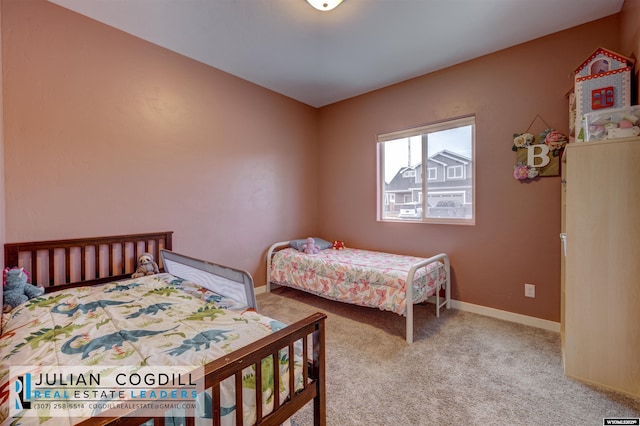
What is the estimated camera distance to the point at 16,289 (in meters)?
1.73

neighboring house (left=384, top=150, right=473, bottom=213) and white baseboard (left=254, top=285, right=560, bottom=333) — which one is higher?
neighboring house (left=384, top=150, right=473, bottom=213)

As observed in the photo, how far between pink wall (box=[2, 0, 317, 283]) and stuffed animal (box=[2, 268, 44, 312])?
1.09ft

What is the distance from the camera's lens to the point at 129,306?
5.30 feet

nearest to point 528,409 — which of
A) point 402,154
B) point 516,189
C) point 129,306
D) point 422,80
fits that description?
point 516,189

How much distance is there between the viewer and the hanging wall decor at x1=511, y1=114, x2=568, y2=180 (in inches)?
93.0

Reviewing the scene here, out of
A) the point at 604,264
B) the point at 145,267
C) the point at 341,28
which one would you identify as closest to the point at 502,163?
the point at 604,264

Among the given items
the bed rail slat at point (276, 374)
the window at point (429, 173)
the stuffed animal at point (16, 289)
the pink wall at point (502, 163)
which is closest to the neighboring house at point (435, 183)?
the window at point (429, 173)

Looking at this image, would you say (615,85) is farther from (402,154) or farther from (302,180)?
(302,180)

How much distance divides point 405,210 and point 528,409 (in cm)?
223

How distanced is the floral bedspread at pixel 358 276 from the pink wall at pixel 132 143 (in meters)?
0.54

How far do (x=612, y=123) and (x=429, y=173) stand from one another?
5.38ft

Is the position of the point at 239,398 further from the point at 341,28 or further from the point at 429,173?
the point at 429,173

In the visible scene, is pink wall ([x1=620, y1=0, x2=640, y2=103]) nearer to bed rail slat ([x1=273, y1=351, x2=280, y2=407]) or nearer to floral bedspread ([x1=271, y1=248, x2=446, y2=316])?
floral bedspread ([x1=271, y1=248, x2=446, y2=316])

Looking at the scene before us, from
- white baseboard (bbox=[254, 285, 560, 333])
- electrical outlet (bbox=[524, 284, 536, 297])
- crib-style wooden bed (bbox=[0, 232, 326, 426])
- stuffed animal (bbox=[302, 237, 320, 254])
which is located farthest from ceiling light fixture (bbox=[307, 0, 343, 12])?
white baseboard (bbox=[254, 285, 560, 333])
